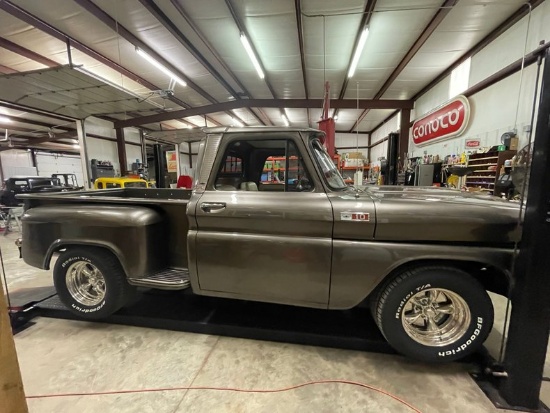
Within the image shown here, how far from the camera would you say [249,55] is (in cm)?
701

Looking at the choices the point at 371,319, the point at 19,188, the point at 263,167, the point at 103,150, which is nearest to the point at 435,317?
the point at 371,319

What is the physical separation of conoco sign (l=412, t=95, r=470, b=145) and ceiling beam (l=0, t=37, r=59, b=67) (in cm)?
1117

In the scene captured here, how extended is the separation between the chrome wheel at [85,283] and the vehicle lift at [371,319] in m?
0.26

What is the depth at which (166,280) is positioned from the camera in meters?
2.38

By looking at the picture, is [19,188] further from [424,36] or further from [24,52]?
[424,36]

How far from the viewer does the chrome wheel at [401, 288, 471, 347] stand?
1.98 metres

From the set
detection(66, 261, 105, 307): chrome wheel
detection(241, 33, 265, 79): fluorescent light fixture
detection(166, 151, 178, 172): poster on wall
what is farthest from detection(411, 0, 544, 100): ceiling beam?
detection(166, 151, 178, 172): poster on wall

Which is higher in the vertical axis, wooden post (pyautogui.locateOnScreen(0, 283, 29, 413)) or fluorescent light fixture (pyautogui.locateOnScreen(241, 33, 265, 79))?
fluorescent light fixture (pyautogui.locateOnScreen(241, 33, 265, 79))

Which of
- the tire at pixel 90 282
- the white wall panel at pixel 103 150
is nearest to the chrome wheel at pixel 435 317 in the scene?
the tire at pixel 90 282

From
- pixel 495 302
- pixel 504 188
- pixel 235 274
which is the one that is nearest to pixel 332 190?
pixel 235 274

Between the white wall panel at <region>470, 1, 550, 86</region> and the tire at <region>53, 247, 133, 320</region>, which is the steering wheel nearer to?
the tire at <region>53, 247, 133, 320</region>

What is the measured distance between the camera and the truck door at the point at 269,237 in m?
2.07

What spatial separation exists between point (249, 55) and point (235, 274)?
684 centimetres

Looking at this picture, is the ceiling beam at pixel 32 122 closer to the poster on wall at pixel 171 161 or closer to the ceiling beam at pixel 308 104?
the poster on wall at pixel 171 161
